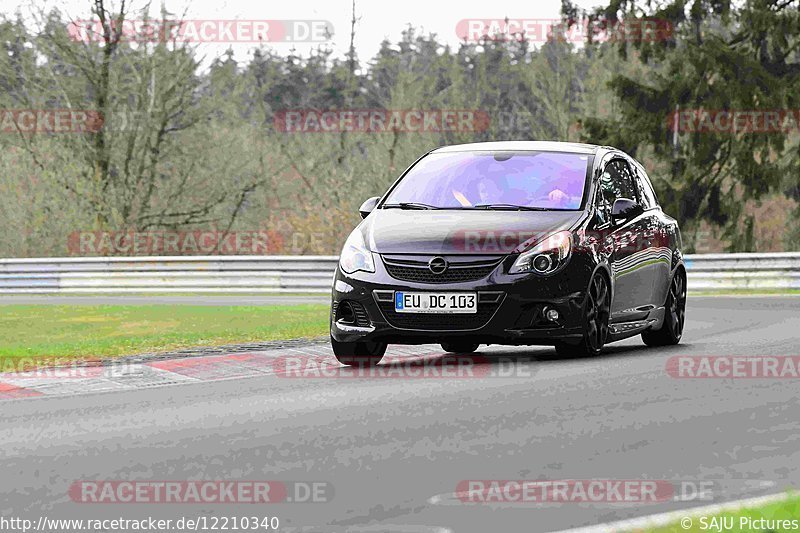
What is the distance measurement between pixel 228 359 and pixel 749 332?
19.0 ft

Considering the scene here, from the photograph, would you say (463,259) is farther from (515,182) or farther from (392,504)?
(392,504)

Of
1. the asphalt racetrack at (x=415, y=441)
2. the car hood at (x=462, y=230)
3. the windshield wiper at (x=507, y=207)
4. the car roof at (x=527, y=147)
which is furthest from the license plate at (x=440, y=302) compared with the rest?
the car roof at (x=527, y=147)

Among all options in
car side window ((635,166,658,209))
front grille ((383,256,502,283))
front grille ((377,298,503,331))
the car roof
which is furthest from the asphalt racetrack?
car side window ((635,166,658,209))

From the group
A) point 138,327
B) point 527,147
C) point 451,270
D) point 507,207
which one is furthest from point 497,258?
point 138,327

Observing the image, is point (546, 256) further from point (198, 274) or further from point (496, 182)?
point (198, 274)

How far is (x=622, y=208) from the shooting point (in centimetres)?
1272

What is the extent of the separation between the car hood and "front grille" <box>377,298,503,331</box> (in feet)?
1.41

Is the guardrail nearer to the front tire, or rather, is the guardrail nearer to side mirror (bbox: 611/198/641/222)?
side mirror (bbox: 611/198/641/222)

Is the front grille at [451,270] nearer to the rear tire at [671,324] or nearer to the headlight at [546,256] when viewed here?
the headlight at [546,256]

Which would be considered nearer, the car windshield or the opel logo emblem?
the opel logo emblem

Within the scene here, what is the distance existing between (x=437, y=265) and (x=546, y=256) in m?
0.87

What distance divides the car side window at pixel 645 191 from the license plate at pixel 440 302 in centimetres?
331

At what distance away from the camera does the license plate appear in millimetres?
11406

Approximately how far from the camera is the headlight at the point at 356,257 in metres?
11.7
